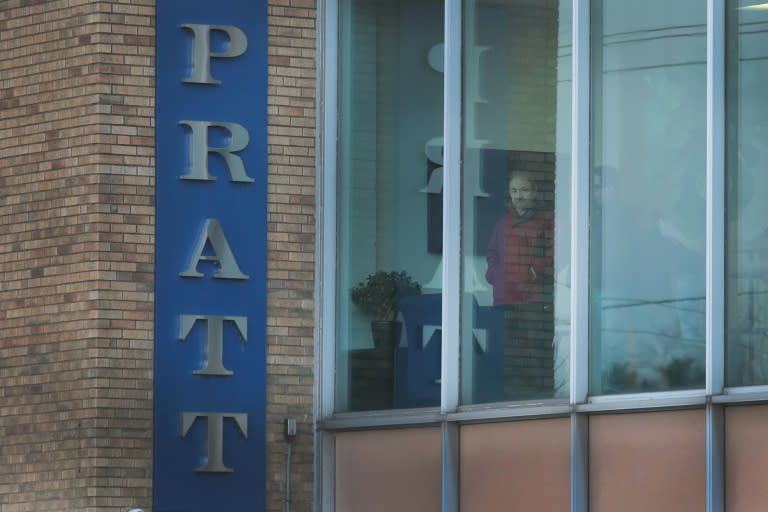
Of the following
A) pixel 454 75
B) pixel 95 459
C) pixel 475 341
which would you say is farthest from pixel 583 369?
pixel 95 459

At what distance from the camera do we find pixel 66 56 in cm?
1491

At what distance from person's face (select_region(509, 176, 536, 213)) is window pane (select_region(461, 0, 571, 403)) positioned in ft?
0.03

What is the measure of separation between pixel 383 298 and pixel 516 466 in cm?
225

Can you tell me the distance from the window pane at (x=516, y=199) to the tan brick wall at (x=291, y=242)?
155 centimetres

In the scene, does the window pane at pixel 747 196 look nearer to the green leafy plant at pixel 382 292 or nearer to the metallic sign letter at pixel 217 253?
the green leafy plant at pixel 382 292

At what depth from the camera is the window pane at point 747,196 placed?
37.0 ft

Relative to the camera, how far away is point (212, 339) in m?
14.6

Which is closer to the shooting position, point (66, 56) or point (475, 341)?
point (475, 341)

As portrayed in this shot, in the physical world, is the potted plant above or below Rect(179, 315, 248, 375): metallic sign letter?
above

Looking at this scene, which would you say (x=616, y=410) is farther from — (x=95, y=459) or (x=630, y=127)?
(x=95, y=459)

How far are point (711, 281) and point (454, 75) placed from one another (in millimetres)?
3524

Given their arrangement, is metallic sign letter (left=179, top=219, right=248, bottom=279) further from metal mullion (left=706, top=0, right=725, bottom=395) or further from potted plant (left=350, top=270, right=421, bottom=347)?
metal mullion (left=706, top=0, right=725, bottom=395)

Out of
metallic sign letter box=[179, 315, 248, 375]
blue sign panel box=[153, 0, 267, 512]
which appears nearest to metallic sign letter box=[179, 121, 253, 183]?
blue sign panel box=[153, 0, 267, 512]

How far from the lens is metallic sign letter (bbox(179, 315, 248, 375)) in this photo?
47.8 feet
